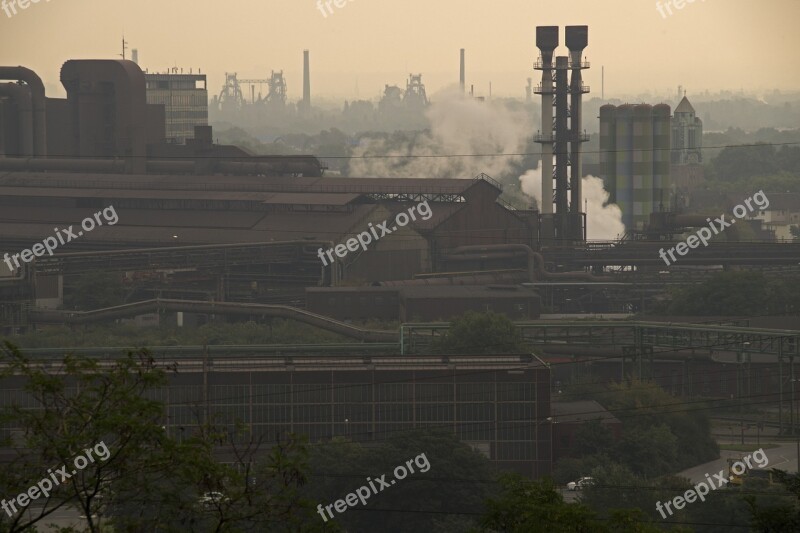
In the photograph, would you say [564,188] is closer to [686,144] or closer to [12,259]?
[12,259]

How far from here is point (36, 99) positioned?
65.8 metres

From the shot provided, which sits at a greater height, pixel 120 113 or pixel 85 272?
pixel 120 113

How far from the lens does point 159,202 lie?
56188 mm

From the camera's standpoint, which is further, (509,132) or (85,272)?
(509,132)

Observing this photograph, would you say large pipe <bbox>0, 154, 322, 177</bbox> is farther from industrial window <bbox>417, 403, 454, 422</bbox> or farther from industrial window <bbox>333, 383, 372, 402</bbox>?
industrial window <bbox>417, 403, 454, 422</bbox>

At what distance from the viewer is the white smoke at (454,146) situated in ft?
294

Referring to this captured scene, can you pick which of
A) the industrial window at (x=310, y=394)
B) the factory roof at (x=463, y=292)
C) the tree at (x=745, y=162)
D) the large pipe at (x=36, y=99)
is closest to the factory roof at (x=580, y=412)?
the industrial window at (x=310, y=394)

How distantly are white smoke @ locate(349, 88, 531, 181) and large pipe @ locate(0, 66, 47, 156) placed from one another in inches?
1036

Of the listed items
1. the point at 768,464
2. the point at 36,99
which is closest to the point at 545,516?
the point at 768,464

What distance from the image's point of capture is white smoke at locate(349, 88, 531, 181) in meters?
89.8

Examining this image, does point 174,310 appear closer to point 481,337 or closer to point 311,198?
point 481,337

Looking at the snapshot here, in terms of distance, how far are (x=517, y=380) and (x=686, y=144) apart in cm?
8041

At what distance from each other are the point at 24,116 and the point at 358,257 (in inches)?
903

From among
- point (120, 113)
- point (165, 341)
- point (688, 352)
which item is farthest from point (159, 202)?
point (688, 352)
